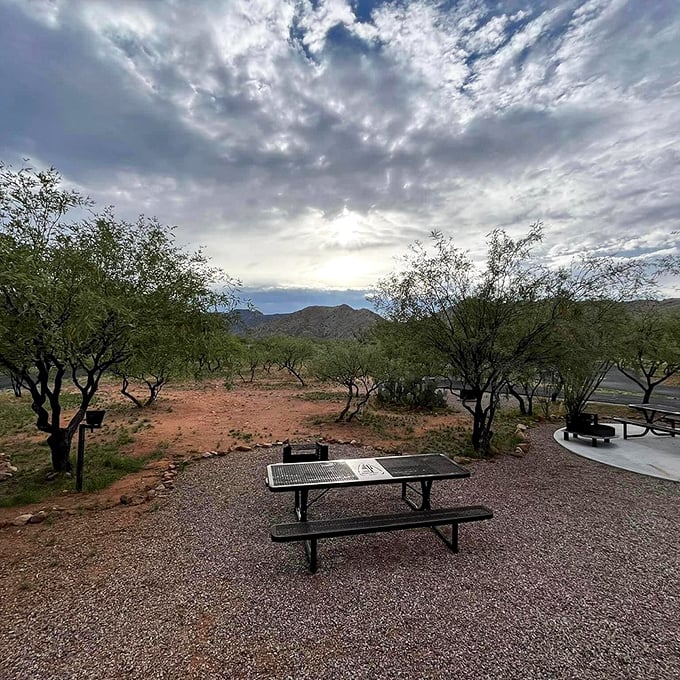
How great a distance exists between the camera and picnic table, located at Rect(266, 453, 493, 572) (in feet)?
11.2

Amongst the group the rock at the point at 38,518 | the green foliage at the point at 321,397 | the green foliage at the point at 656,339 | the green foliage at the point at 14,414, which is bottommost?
the green foliage at the point at 321,397

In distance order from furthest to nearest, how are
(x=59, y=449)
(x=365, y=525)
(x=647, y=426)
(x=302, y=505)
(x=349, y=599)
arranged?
(x=647, y=426)
(x=59, y=449)
(x=302, y=505)
(x=365, y=525)
(x=349, y=599)

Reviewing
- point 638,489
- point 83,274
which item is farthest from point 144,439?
point 638,489

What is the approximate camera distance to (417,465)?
4691 mm

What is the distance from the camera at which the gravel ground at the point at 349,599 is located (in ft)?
7.90

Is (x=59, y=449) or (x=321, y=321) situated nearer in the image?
(x=59, y=449)

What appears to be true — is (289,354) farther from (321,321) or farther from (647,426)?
(321,321)

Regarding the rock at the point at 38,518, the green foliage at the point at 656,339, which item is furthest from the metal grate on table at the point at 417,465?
the green foliage at the point at 656,339

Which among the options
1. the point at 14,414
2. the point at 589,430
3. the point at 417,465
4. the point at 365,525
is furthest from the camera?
the point at 14,414

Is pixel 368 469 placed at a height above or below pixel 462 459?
above

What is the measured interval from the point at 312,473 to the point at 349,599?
1.51 m

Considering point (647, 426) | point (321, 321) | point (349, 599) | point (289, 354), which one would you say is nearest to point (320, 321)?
point (321, 321)

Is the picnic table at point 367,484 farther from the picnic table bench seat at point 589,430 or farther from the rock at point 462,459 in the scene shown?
the picnic table bench seat at point 589,430

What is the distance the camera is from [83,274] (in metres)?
4.59
